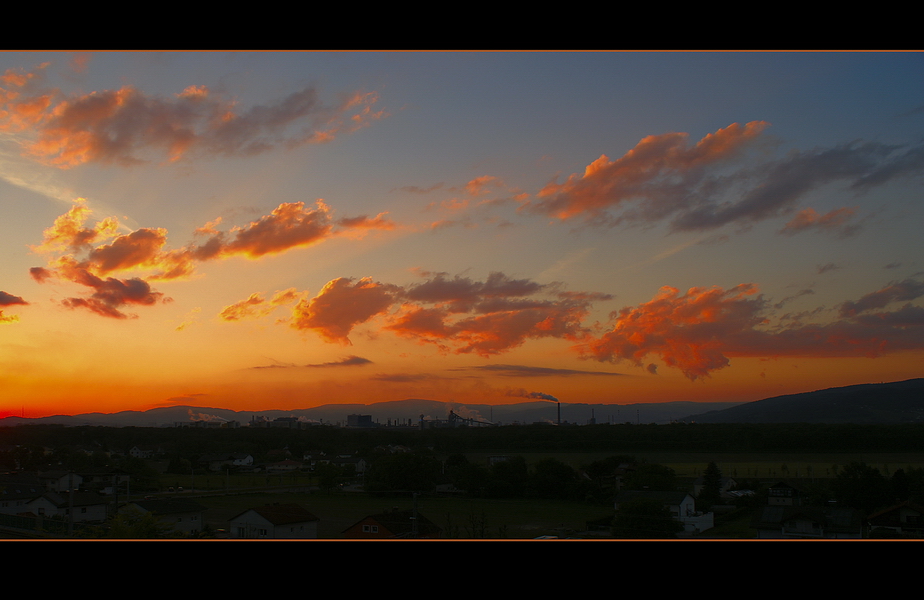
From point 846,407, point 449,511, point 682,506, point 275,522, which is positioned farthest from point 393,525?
point 846,407

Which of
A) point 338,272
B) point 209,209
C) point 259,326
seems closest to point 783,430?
point 338,272

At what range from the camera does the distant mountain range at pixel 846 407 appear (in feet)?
32.8

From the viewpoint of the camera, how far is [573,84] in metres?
4.43

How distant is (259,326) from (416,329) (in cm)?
331

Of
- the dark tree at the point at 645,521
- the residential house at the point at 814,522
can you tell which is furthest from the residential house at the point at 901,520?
the dark tree at the point at 645,521

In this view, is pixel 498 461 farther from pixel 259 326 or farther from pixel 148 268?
pixel 148 268

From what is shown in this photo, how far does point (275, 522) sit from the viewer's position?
639 cm

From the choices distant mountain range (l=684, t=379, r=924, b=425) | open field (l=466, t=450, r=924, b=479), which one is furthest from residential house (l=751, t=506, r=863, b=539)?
distant mountain range (l=684, t=379, r=924, b=425)

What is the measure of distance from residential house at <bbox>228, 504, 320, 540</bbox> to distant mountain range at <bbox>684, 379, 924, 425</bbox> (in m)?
8.33

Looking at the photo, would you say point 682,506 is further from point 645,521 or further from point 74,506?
point 74,506

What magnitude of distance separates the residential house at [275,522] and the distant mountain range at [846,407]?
833 cm

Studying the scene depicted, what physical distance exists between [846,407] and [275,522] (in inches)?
386

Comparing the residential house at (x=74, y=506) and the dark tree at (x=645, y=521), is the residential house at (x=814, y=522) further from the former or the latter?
the residential house at (x=74, y=506)
